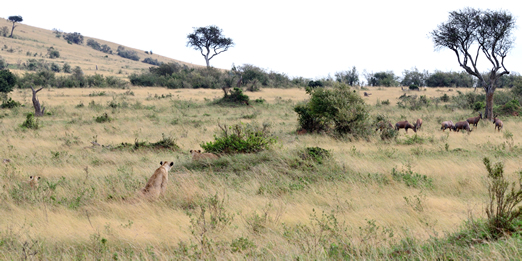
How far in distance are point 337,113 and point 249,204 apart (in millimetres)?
9142

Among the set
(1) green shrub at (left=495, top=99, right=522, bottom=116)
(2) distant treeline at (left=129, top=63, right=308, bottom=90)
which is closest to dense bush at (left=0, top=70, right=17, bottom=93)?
(2) distant treeline at (left=129, top=63, right=308, bottom=90)

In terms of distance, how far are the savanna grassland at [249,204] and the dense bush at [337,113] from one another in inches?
64.1

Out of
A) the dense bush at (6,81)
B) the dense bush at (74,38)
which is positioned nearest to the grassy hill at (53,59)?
the dense bush at (74,38)

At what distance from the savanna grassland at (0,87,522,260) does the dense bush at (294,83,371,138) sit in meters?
1.63

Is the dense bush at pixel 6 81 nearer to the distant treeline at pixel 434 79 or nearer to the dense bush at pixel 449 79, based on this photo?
the distant treeline at pixel 434 79

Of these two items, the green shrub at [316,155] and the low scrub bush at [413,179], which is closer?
the low scrub bush at [413,179]

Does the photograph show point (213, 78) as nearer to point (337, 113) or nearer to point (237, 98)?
point (237, 98)

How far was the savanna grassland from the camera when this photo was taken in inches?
146

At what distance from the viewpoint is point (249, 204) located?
18.1 feet

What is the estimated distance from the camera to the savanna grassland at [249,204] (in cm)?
371

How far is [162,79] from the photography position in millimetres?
43156

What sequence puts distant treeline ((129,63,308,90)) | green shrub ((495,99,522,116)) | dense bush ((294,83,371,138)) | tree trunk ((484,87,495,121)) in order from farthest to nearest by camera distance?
distant treeline ((129,63,308,90)), green shrub ((495,99,522,116)), tree trunk ((484,87,495,121)), dense bush ((294,83,371,138))

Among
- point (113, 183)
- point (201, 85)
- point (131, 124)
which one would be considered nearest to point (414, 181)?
point (113, 183)

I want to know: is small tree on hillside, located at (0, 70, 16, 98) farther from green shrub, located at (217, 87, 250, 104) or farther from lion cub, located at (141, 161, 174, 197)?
lion cub, located at (141, 161, 174, 197)
